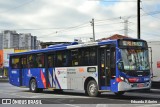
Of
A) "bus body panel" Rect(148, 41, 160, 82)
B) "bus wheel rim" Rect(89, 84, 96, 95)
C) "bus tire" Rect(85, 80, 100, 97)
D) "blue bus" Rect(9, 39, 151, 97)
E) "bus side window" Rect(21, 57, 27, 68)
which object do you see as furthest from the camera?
"bus body panel" Rect(148, 41, 160, 82)

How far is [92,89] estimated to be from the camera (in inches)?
774

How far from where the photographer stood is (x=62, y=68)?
2244cm

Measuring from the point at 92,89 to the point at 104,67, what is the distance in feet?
5.42

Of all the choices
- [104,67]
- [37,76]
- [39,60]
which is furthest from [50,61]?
[104,67]

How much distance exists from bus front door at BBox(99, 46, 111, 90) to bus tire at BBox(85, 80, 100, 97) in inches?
18.9

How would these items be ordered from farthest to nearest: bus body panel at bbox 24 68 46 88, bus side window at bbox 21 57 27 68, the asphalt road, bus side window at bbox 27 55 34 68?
bus side window at bbox 21 57 27 68 → bus side window at bbox 27 55 34 68 → bus body panel at bbox 24 68 46 88 → the asphalt road

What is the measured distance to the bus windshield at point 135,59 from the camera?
17969mm

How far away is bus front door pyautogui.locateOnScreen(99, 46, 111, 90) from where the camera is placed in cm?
1852

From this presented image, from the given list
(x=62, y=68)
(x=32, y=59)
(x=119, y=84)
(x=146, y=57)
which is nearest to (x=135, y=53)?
(x=146, y=57)

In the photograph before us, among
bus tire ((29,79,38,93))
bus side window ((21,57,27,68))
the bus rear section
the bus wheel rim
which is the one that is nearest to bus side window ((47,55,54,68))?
the bus rear section

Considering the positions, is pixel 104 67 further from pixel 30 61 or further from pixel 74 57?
pixel 30 61

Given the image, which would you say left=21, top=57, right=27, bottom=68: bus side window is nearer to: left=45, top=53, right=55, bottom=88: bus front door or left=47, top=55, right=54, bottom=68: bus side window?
left=45, top=53, right=55, bottom=88: bus front door

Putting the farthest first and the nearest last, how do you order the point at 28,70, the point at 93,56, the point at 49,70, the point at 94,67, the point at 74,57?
the point at 28,70 → the point at 49,70 → the point at 74,57 → the point at 93,56 → the point at 94,67

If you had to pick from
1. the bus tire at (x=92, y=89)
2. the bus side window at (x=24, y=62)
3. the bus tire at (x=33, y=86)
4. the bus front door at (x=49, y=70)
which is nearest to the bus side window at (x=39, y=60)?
the bus front door at (x=49, y=70)
